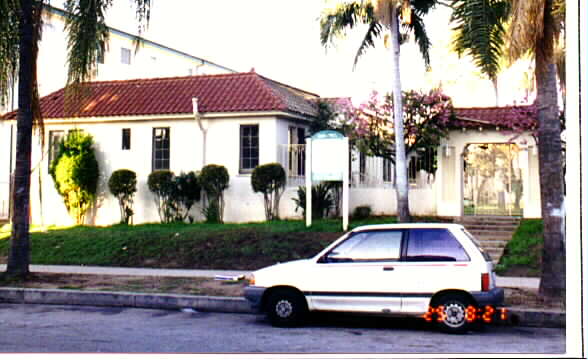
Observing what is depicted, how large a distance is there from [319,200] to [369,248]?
10.5 metres

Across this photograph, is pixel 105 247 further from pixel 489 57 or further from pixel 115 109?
pixel 489 57

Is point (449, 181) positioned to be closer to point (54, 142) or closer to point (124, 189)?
point (124, 189)

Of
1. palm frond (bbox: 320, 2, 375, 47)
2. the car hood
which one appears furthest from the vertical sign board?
the car hood

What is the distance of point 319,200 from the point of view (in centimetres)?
2048

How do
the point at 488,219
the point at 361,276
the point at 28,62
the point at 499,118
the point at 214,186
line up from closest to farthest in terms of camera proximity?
the point at 361,276 → the point at 28,62 → the point at 488,219 → the point at 499,118 → the point at 214,186

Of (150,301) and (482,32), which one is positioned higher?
(482,32)

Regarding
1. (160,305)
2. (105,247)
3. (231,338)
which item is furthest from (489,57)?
(105,247)

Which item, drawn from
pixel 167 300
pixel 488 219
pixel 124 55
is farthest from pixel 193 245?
pixel 124 55

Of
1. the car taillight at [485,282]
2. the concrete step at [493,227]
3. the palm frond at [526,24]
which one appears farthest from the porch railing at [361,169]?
the car taillight at [485,282]

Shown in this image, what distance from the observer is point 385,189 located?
21859mm

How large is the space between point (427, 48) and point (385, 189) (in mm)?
4858

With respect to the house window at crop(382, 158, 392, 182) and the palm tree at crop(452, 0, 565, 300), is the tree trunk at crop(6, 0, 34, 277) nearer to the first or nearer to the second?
the palm tree at crop(452, 0, 565, 300)

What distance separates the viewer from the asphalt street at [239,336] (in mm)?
8617

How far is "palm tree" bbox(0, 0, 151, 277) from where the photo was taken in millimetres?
13727
